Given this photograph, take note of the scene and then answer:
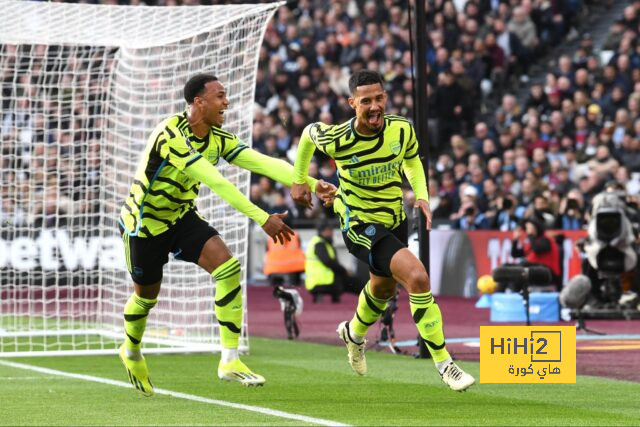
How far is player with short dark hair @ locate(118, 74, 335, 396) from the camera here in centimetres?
1019

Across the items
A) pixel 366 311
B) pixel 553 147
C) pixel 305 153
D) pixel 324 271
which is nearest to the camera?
pixel 305 153

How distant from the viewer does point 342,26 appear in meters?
30.8

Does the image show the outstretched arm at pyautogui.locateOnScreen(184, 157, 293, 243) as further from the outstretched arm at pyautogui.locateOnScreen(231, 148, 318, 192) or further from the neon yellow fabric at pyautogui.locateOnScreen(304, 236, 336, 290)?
the neon yellow fabric at pyautogui.locateOnScreen(304, 236, 336, 290)

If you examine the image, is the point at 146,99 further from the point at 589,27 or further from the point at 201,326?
the point at 589,27

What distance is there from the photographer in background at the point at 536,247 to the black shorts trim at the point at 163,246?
962 cm

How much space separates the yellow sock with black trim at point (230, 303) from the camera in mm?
10227

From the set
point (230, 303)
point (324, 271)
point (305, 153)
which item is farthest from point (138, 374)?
point (324, 271)

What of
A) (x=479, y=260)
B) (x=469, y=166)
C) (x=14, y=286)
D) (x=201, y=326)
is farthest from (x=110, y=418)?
(x=469, y=166)

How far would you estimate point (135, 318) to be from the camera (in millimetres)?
10562

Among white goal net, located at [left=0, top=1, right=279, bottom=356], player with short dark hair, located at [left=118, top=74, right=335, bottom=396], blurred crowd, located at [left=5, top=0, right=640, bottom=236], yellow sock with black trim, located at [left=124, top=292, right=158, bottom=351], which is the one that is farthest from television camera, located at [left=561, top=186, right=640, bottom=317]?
yellow sock with black trim, located at [left=124, top=292, right=158, bottom=351]

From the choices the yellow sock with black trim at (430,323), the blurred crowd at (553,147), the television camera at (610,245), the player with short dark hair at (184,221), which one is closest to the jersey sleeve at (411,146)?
the player with short dark hair at (184,221)

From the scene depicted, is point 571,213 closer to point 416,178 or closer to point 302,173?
point 416,178

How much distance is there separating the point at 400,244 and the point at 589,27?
19.9 meters

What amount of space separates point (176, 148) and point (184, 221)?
68cm
